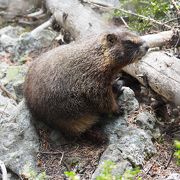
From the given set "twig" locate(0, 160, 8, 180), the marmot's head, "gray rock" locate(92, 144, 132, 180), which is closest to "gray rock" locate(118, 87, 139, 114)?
the marmot's head

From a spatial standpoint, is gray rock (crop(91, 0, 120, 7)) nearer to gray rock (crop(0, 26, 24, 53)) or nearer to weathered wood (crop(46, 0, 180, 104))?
weathered wood (crop(46, 0, 180, 104))

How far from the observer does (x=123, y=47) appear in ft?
17.8

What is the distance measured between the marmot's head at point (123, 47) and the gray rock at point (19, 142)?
147 centimetres

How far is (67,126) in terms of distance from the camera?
561 cm

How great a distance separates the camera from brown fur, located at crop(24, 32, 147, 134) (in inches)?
214

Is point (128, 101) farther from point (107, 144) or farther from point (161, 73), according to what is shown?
point (107, 144)

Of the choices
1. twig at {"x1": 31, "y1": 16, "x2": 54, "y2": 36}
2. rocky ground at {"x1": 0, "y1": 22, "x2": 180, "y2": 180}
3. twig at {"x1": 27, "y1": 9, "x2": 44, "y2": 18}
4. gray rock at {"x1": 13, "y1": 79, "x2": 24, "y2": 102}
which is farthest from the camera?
twig at {"x1": 27, "y1": 9, "x2": 44, "y2": 18}

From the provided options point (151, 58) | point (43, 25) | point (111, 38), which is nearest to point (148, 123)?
point (151, 58)

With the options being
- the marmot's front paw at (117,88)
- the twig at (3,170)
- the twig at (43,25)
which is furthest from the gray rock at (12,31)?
the twig at (3,170)

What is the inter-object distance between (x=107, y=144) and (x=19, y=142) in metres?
1.16

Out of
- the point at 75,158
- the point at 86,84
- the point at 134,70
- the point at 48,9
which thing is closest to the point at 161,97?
the point at 134,70

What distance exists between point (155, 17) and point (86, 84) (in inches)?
80.7

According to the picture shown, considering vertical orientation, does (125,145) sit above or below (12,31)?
above

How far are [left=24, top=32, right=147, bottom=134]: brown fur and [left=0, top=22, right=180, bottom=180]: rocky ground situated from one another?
225mm
